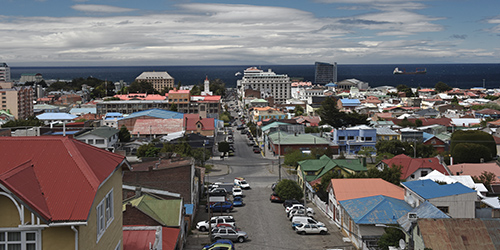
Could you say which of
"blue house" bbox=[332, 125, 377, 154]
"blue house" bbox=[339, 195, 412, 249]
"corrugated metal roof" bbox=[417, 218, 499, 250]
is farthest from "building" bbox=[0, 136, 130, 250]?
"blue house" bbox=[332, 125, 377, 154]

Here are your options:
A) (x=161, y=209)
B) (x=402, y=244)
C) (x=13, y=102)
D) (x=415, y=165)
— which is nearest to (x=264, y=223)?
(x=161, y=209)

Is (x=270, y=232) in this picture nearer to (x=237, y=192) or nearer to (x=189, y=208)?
(x=189, y=208)

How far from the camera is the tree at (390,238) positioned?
1965 centimetres

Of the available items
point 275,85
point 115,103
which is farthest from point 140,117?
point 275,85

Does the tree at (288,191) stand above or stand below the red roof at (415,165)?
below

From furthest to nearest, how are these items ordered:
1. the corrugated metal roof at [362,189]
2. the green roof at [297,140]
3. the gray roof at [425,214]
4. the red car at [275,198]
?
the green roof at [297,140], the red car at [275,198], the corrugated metal roof at [362,189], the gray roof at [425,214]

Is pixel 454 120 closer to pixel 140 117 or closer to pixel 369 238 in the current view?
pixel 140 117

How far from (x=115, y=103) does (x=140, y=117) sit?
23062mm

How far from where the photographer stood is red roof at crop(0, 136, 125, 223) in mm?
6457

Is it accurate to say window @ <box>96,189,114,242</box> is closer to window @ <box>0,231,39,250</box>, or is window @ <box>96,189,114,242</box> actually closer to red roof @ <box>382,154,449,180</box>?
window @ <box>0,231,39,250</box>

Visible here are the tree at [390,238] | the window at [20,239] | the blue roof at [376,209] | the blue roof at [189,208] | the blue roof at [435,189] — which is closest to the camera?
the window at [20,239]

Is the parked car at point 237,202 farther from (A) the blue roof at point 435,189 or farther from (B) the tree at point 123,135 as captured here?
(B) the tree at point 123,135

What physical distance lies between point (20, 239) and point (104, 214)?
5.20 ft

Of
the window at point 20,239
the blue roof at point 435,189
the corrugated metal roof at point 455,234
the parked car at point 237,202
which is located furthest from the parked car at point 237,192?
the window at point 20,239
